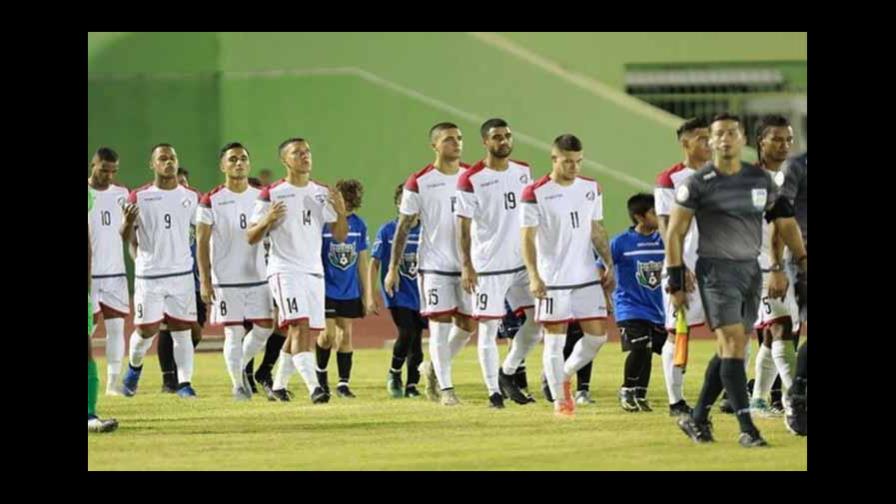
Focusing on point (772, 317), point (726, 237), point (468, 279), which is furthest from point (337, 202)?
point (726, 237)

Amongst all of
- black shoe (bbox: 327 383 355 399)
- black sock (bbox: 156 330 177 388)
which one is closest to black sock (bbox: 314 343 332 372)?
black shoe (bbox: 327 383 355 399)

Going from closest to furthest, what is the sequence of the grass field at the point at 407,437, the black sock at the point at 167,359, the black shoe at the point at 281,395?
the grass field at the point at 407,437
the black shoe at the point at 281,395
the black sock at the point at 167,359

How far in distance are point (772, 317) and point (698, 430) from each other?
1.63m

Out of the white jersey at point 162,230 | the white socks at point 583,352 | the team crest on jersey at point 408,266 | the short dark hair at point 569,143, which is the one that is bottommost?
the white socks at point 583,352

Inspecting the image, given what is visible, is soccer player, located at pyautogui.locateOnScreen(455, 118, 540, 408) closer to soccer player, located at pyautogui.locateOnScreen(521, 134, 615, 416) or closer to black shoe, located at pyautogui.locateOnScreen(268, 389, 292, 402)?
soccer player, located at pyautogui.locateOnScreen(521, 134, 615, 416)

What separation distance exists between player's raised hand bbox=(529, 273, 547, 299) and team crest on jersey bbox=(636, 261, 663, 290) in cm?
108

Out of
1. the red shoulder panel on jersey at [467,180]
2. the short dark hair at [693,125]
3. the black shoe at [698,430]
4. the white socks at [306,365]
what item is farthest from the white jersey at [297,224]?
the black shoe at [698,430]

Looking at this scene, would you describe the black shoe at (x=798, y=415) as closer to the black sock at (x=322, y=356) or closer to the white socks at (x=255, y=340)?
the black sock at (x=322, y=356)

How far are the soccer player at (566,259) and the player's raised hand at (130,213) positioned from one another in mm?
3813

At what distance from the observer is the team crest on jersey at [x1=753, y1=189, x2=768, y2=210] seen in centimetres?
1151

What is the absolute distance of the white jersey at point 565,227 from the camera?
13781 mm

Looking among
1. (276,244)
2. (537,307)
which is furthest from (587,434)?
(276,244)

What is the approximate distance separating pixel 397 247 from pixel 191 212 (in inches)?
95.2

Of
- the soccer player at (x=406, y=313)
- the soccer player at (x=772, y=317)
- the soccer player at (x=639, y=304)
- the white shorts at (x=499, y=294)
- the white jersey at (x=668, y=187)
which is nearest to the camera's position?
the soccer player at (x=772, y=317)
